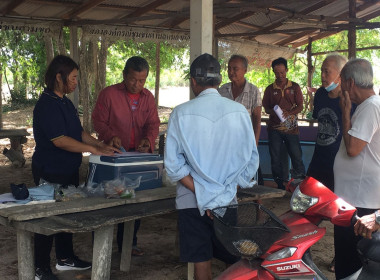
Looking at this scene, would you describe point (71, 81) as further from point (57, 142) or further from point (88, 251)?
point (88, 251)

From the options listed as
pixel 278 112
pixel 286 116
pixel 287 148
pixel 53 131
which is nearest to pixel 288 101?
pixel 286 116

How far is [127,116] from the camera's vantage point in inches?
155

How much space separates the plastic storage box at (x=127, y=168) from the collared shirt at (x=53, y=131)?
7.9 inches

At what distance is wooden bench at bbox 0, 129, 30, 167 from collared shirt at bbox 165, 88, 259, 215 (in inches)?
255

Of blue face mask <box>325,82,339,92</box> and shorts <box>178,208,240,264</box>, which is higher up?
blue face mask <box>325,82,339,92</box>

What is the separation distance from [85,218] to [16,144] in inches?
264

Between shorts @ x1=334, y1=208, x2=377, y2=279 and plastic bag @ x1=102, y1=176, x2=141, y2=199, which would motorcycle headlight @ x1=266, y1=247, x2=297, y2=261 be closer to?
shorts @ x1=334, y1=208, x2=377, y2=279

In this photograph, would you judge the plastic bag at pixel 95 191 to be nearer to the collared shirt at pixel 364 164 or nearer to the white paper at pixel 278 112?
the collared shirt at pixel 364 164

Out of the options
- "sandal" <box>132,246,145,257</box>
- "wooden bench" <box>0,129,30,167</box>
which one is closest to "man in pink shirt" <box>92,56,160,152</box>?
"sandal" <box>132,246,145,257</box>

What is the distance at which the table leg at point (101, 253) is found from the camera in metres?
2.82

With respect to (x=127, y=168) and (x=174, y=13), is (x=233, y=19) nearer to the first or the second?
(x=174, y=13)

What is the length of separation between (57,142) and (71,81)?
1.46 ft

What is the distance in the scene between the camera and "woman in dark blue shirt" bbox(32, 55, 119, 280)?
127 inches

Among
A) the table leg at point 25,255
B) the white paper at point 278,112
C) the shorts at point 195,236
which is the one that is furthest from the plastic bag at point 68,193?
the white paper at point 278,112
